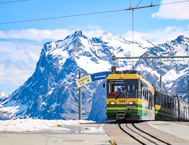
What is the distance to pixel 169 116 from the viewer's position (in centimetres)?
3988

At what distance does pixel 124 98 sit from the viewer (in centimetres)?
2681

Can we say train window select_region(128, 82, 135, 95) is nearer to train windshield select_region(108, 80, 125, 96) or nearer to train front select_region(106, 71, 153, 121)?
train front select_region(106, 71, 153, 121)

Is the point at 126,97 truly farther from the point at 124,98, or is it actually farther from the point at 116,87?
the point at 116,87

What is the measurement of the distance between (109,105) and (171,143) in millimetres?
14804

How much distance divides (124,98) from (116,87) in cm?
115

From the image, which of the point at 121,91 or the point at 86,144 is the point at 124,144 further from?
the point at 121,91

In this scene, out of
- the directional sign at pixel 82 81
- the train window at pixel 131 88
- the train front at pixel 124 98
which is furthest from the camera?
the directional sign at pixel 82 81

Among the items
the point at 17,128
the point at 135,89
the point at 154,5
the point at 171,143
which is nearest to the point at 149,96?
the point at 135,89

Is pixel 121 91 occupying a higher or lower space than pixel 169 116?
higher

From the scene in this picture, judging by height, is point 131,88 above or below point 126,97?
above

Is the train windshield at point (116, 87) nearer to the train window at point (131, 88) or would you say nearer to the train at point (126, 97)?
the train at point (126, 97)

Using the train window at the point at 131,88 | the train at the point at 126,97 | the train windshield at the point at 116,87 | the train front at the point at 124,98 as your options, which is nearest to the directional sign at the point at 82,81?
the train at the point at 126,97

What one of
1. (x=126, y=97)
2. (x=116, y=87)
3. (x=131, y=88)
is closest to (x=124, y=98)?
(x=126, y=97)

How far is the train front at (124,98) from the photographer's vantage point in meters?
26.6
